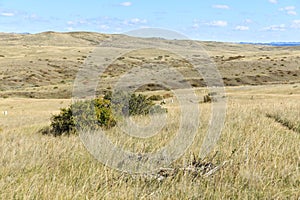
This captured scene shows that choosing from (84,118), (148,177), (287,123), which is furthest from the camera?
(84,118)

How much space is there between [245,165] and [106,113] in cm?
677

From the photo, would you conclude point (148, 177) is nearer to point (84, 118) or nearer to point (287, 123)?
point (287, 123)

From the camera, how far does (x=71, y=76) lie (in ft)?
276

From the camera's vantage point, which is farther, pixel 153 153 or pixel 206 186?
pixel 153 153

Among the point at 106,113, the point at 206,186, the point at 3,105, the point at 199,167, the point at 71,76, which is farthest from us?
the point at 71,76

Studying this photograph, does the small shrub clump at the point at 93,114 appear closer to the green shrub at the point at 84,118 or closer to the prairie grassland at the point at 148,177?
the green shrub at the point at 84,118

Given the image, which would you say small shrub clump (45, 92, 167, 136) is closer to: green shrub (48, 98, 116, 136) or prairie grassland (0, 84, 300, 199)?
green shrub (48, 98, 116, 136)

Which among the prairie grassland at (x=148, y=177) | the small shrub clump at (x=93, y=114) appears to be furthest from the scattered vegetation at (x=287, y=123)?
the small shrub clump at (x=93, y=114)

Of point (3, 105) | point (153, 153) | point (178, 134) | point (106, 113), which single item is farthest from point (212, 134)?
point (3, 105)

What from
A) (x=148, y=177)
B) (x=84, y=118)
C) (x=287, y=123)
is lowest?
(x=84, y=118)

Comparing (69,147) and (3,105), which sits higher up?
(69,147)

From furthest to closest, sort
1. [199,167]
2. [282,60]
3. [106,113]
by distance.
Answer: [282,60] → [106,113] → [199,167]

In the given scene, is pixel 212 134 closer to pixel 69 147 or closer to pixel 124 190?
pixel 69 147

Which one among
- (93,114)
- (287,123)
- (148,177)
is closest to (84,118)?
(93,114)
